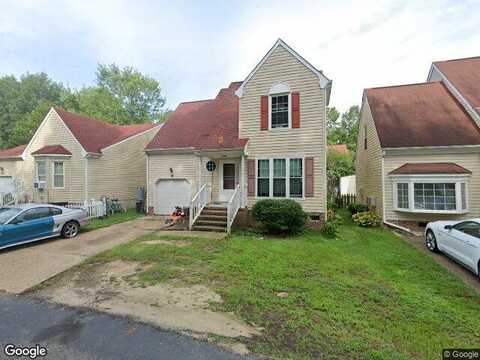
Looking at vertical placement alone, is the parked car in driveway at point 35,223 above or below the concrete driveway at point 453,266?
above

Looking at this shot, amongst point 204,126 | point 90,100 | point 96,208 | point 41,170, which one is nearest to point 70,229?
point 96,208

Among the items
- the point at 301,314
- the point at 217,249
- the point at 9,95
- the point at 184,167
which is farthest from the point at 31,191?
the point at 9,95

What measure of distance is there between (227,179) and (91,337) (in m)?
9.39

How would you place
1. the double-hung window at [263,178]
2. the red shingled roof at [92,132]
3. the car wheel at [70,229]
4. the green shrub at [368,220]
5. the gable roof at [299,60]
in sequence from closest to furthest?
the car wheel at [70,229] → the gable roof at [299,60] → the double-hung window at [263,178] → the green shrub at [368,220] → the red shingled roof at [92,132]

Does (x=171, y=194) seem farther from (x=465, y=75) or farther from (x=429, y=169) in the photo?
(x=465, y=75)

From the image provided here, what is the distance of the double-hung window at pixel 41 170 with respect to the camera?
1477 cm

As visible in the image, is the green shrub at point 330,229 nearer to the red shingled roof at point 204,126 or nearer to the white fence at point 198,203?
the red shingled roof at point 204,126

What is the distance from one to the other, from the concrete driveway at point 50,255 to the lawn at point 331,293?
38.2 inches

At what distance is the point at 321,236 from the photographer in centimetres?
937

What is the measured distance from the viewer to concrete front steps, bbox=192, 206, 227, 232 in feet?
33.0

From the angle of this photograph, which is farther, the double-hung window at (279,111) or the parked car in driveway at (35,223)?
the double-hung window at (279,111)

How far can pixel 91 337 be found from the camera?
11.0ft

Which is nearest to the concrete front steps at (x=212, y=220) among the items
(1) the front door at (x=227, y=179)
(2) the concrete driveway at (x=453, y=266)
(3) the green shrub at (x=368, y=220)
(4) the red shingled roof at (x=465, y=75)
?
(1) the front door at (x=227, y=179)

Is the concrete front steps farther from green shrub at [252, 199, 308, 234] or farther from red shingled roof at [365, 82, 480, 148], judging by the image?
red shingled roof at [365, 82, 480, 148]
